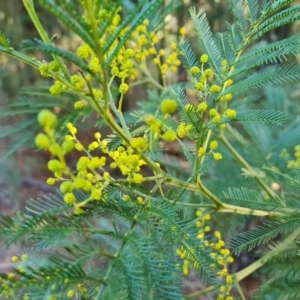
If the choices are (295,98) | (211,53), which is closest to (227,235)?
(211,53)

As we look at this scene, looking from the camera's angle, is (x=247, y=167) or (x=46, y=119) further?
(x=247, y=167)

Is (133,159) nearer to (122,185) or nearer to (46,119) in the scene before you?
(122,185)

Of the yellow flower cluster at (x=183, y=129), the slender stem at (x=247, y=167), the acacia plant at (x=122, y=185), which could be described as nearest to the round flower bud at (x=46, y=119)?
the acacia plant at (x=122, y=185)

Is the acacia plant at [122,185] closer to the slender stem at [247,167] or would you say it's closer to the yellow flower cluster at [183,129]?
the yellow flower cluster at [183,129]

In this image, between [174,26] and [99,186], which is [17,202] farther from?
[99,186]

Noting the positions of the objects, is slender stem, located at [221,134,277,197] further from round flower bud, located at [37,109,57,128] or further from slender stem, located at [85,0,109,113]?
round flower bud, located at [37,109,57,128]

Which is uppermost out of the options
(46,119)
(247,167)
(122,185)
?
(46,119)

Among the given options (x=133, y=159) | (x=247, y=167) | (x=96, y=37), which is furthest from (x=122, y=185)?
(x=247, y=167)

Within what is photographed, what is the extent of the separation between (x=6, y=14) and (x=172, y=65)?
1790 mm

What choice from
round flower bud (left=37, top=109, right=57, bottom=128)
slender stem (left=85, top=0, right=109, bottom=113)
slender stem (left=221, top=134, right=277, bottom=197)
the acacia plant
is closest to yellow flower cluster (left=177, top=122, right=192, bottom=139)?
the acacia plant

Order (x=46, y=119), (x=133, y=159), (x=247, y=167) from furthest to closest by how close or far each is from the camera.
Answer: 1. (x=247, y=167)
2. (x=133, y=159)
3. (x=46, y=119)

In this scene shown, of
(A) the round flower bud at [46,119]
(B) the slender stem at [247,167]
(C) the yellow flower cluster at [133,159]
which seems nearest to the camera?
(A) the round flower bud at [46,119]

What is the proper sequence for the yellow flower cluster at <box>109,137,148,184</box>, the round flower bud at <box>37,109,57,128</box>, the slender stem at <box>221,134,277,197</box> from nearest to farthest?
the round flower bud at <box>37,109,57,128</box>
the yellow flower cluster at <box>109,137,148,184</box>
the slender stem at <box>221,134,277,197</box>

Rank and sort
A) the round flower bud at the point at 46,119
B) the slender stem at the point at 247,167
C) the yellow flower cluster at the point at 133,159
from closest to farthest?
the round flower bud at the point at 46,119 → the yellow flower cluster at the point at 133,159 → the slender stem at the point at 247,167
